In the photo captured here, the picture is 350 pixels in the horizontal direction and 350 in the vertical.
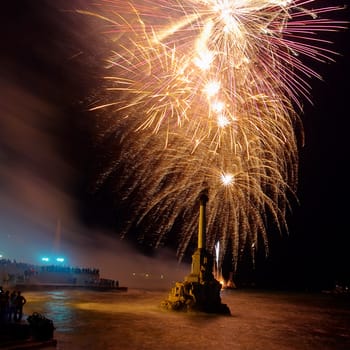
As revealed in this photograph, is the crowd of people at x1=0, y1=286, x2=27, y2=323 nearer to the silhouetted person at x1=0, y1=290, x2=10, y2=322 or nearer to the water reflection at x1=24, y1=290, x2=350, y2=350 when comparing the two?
the silhouetted person at x1=0, y1=290, x2=10, y2=322

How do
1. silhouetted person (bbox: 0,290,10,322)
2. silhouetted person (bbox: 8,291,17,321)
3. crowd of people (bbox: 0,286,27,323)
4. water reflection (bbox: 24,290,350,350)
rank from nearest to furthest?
silhouetted person (bbox: 0,290,10,322)
crowd of people (bbox: 0,286,27,323)
water reflection (bbox: 24,290,350,350)
silhouetted person (bbox: 8,291,17,321)

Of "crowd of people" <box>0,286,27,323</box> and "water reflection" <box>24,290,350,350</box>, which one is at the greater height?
"crowd of people" <box>0,286,27,323</box>

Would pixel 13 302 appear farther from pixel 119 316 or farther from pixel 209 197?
pixel 209 197

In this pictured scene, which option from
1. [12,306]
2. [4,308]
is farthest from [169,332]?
[4,308]

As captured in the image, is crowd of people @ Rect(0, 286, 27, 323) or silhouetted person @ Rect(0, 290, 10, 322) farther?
crowd of people @ Rect(0, 286, 27, 323)

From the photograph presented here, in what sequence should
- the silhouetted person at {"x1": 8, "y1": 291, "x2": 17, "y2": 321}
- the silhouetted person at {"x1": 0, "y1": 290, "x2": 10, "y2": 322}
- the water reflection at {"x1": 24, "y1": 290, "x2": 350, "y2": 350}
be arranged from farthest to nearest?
the silhouetted person at {"x1": 8, "y1": 291, "x2": 17, "y2": 321} < the water reflection at {"x1": 24, "y1": 290, "x2": 350, "y2": 350} < the silhouetted person at {"x1": 0, "y1": 290, "x2": 10, "y2": 322}

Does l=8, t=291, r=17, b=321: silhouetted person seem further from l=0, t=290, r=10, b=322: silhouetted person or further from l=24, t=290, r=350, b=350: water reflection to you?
l=24, t=290, r=350, b=350: water reflection

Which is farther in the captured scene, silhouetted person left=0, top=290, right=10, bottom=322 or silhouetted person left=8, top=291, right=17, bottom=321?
silhouetted person left=8, top=291, right=17, bottom=321

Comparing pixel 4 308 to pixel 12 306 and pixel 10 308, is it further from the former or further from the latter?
pixel 12 306

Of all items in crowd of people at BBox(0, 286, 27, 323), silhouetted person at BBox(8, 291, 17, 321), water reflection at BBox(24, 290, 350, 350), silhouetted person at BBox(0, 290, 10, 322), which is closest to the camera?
silhouetted person at BBox(0, 290, 10, 322)

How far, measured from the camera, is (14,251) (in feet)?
228

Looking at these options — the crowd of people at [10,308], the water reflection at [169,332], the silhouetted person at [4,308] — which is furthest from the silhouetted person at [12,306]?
the water reflection at [169,332]

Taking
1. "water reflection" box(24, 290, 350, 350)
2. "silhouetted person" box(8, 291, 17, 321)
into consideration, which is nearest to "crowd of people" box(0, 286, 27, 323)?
"silhouetted person" box(8, 291, 17, 321)

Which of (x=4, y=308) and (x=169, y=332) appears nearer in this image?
(x=4, y=308)
